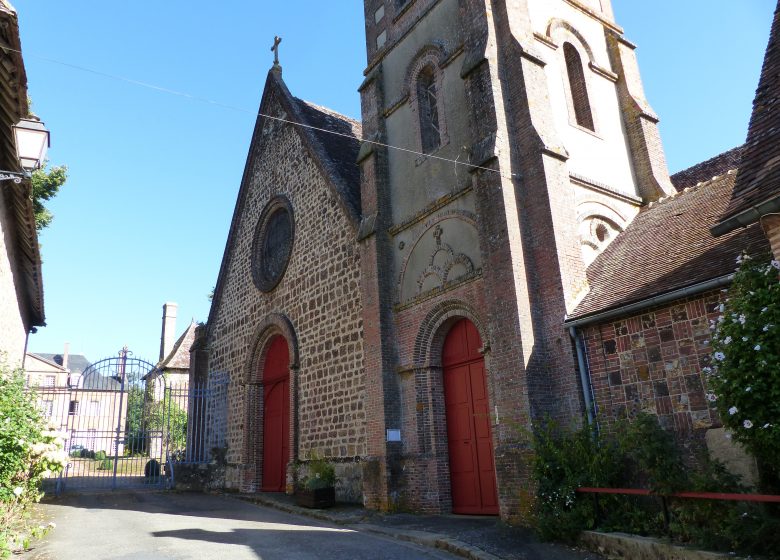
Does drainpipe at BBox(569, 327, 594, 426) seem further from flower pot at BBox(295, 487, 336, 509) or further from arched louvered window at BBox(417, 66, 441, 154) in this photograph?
flower pot at BBox(295, 487, 336, 509)

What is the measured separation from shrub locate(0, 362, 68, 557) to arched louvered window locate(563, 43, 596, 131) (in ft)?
35.3

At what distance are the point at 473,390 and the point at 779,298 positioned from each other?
5.63 metres

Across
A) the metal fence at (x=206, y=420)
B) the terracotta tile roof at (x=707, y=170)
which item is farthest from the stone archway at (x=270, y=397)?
the terracotta tile roof at (x=707, y=170)

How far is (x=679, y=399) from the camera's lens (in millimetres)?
7645

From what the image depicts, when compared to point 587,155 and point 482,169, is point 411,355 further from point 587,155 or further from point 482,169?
point 587,155

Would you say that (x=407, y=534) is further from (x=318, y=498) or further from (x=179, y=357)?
(x=179, y=357)

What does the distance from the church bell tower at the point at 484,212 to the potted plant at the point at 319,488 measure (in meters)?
1.02

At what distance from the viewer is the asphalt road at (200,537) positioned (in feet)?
24.4

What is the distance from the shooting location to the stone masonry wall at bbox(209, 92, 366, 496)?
12.8 meters

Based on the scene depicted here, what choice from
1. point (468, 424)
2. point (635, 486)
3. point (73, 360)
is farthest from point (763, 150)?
point (73, 360)

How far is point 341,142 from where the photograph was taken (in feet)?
53.5

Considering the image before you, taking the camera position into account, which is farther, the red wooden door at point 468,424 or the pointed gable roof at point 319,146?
the pointed gable roof at point 319,146

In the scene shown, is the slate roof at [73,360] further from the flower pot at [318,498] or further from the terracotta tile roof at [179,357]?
the flower pot at [318,498]

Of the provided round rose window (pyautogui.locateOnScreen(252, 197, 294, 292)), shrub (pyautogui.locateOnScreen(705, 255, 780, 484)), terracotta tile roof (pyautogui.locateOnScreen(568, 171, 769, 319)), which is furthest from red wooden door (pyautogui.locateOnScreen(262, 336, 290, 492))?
shrub (pyautogui.locateOnScreen(705, 255, 780, 484))
